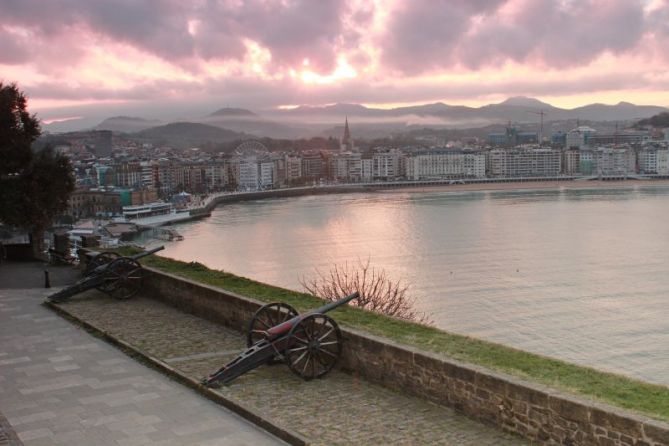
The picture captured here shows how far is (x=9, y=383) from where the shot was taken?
7805 millimetres

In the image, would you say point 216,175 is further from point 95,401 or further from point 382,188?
point 95,401

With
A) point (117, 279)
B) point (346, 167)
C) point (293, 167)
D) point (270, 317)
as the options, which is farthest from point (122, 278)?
point (346, 167)

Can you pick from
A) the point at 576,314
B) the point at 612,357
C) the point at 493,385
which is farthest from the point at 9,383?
the point at 576,314

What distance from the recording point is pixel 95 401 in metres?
7.09

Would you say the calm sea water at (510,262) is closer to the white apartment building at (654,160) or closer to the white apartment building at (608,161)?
the white apartment building at (608,161)

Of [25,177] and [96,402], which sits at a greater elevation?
[25,177]

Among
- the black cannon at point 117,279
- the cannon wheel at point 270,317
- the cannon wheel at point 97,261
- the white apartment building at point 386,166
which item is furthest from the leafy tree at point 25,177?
the white apartment building at point 386,166

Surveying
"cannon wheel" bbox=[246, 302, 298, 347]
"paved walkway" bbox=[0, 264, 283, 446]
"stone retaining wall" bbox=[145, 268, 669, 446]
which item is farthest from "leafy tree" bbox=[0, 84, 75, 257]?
"stone retaining wall" bbox=[145, 268, 669, 446]

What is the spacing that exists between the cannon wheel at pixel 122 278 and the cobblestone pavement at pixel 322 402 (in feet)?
8.73

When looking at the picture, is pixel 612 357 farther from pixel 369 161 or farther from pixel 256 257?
pixel 369 161

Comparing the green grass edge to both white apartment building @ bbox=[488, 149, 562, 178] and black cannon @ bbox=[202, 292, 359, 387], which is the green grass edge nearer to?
black cannon @ bbox=[202, 292, 359, 387]

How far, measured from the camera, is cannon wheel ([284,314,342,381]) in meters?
7.46

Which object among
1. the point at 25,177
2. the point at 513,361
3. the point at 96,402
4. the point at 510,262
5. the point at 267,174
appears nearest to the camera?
the point at 513,361

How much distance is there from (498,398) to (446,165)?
187 m
